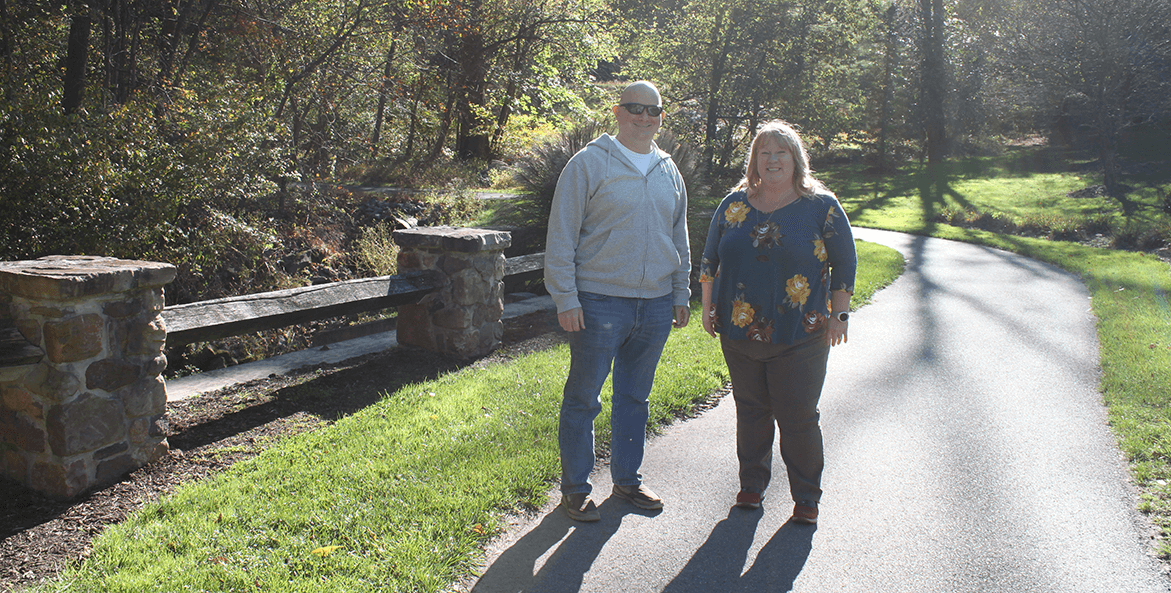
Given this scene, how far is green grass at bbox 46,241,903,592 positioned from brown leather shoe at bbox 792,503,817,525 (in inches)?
47.0

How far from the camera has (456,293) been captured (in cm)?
578

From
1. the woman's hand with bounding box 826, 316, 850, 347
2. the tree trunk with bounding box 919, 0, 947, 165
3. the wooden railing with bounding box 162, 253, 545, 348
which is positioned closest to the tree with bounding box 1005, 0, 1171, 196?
the tree trunk with bounding box 919, 0, 947, 165

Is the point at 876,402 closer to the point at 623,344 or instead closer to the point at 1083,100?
the point at 623,344

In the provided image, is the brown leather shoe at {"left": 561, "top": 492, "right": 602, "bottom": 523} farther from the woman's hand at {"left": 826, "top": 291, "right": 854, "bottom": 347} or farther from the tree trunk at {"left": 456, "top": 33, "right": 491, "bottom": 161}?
the tree trunk at {"left": 456, "top": 33, "right": 491, "bottom": 161}

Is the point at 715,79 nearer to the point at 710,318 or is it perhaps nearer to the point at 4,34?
the point at 4,34

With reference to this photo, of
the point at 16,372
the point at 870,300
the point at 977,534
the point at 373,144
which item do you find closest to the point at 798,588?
the point at 977,534

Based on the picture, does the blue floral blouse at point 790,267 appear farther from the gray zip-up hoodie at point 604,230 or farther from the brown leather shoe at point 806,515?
the brown leather shoe at point 806,515

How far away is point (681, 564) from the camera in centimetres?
298

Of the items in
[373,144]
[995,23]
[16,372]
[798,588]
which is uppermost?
[995,23]

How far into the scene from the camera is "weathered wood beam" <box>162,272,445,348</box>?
13.6ft

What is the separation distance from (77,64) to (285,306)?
16.4ft

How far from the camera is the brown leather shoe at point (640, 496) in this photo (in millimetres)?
3443

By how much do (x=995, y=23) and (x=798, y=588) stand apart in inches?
1402

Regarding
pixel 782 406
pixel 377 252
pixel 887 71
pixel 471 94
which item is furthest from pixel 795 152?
pixel 887 71
